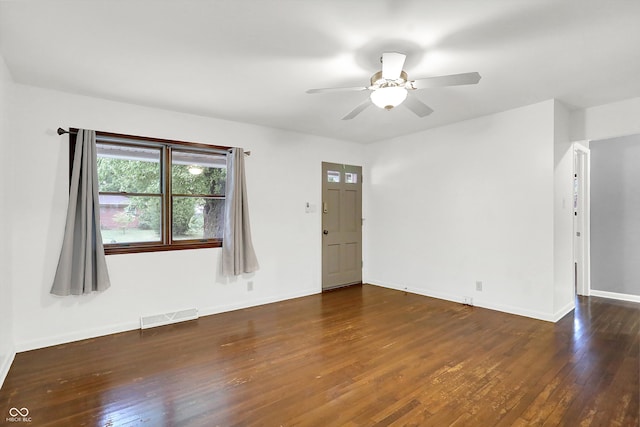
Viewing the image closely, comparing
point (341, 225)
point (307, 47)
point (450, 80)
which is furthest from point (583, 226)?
point (307, 47)

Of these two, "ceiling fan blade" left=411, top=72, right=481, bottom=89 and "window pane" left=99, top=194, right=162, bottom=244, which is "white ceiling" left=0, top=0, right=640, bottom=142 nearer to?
"ceiling fan blade" left=411, top=72, right=481, bottom=89

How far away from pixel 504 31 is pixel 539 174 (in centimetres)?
218

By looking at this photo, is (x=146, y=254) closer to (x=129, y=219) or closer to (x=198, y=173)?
(x=129, y=219)

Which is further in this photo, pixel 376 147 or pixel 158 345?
pixel 376 147

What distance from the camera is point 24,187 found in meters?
3.09

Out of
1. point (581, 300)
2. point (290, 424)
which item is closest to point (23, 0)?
point (290, 424)

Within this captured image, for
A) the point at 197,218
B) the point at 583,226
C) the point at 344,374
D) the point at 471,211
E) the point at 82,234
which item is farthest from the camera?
Answer: the point at 583,226

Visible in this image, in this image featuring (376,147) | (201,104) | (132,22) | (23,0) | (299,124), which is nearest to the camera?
(23,0)

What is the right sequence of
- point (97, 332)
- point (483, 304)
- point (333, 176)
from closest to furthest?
point (97, 332)
point (483, 304)
point (333, 176)

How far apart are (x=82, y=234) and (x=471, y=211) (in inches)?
182

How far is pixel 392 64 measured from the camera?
2248 mm

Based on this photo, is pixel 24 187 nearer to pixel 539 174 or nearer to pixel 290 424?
pixel 290 424

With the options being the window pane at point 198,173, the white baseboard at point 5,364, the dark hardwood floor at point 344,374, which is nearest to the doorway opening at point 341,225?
the dark hardwood floor at point 344,374

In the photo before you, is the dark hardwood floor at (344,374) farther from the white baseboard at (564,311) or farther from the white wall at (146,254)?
the white wall at (146,254)
